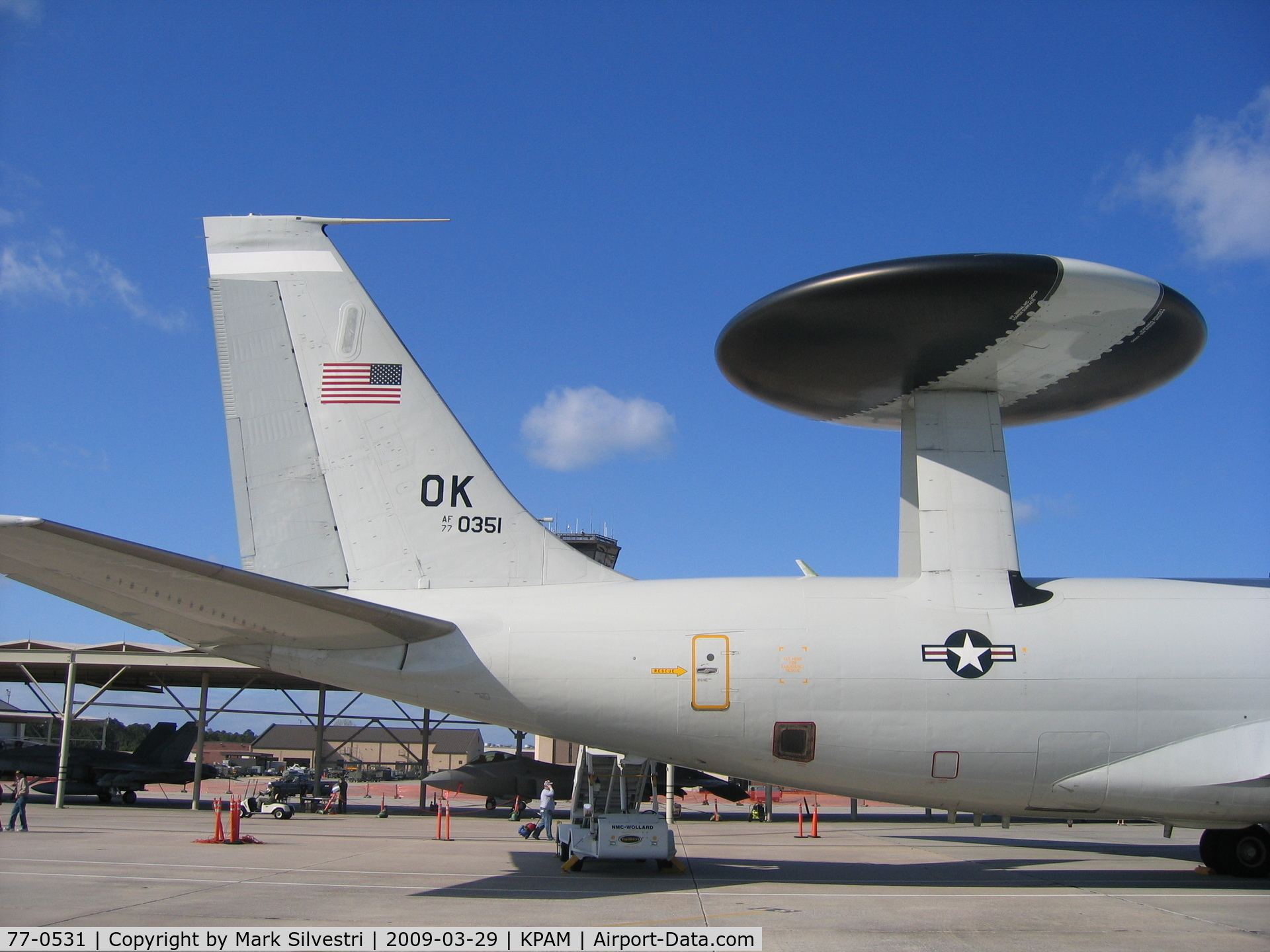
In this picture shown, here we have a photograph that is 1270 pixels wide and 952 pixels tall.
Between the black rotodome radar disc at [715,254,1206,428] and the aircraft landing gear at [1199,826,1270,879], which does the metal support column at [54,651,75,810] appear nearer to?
the black rotodome radar disc at [715,254,1206,428]

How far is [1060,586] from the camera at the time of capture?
1322 centimetres

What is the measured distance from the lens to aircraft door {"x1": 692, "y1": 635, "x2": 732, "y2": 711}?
1208cm

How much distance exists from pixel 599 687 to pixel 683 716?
114 centimetres

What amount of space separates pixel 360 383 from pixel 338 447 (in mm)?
973

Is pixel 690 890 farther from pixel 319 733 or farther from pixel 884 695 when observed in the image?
pixel 319 733

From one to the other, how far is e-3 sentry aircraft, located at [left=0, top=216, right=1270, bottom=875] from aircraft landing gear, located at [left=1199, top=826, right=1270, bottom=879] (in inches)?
118

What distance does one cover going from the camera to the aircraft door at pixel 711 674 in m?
12.1

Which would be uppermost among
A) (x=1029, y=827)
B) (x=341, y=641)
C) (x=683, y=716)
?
(x=341, y=641)

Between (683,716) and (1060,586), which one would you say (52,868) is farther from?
(1060,586)

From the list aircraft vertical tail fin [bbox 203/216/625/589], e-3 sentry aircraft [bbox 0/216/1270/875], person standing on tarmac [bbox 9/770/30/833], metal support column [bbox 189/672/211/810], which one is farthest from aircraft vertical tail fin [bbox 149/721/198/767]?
e-3 sentry aircraft [bbox 0/216/1270/875]

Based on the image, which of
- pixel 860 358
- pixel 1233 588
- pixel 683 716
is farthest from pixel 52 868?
pixel 1233 588

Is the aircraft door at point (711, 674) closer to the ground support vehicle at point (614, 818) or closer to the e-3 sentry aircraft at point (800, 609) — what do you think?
the e-3 sentry aircraft at point (800, 609)

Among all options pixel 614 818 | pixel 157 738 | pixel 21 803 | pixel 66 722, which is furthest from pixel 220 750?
pixel 614 818

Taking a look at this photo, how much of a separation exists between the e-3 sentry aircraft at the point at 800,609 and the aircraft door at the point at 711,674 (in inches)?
1.2
